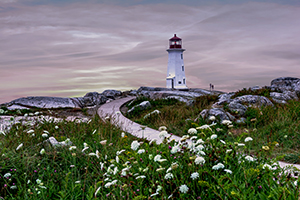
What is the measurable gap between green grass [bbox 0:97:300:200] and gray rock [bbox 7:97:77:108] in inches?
464

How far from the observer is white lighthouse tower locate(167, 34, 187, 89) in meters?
29.8

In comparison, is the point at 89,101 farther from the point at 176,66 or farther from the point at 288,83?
the point at 288,83

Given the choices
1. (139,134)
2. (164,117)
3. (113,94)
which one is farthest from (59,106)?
(139,134)

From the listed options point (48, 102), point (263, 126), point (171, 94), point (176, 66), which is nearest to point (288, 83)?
point (171, 94)

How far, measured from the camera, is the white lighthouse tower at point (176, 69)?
1172 inches

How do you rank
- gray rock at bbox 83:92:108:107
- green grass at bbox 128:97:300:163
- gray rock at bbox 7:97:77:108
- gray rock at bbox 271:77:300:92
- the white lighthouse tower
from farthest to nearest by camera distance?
the white lighthouse tower → gray rock at bbox 83:92:108:107 → gray rock at bbox 7:97:77:108 → gray rock at bbox 271:77:300:92 → green grass at bbox 128:97:300:163

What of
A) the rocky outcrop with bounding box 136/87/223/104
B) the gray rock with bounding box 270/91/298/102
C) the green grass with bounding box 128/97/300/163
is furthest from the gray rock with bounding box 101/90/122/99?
the gray rock with bounding box 270/91/298/102

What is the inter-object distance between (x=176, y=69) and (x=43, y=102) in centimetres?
1643

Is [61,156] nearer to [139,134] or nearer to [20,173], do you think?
[20,173]

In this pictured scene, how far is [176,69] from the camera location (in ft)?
98.1

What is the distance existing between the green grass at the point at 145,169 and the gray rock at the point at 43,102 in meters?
11.8

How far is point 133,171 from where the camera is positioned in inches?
129

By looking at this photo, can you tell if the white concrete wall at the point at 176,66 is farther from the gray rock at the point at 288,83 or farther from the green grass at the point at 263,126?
the green grass at the point at 263,126

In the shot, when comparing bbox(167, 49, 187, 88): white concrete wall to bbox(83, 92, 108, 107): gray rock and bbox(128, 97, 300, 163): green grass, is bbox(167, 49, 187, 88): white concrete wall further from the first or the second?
bbox(128, 97, 300, 163): green grass
